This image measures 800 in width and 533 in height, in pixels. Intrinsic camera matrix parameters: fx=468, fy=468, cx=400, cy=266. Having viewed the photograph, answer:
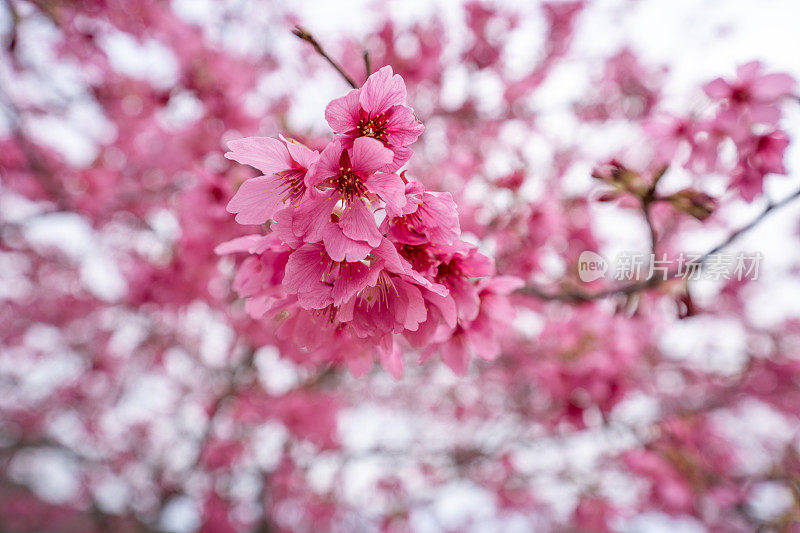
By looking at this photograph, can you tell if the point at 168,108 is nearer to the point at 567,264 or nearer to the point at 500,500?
the point at 567,264

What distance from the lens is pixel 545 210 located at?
2664mm

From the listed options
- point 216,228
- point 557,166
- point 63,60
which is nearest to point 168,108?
point 63,60

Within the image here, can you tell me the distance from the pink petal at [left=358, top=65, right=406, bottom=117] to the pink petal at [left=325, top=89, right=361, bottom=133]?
0.05 ft

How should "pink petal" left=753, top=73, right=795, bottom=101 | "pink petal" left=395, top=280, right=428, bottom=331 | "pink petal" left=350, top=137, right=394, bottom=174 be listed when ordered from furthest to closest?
"pink petal" left=753, top=73, right=795, bottom=101
"pink petal" left=395, top=280, right=428, bottom=331
"pink petal" left=350, top=137, right=394, bottom=174

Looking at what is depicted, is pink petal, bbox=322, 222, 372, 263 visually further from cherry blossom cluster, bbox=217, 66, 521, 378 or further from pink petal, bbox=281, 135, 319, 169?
pink petal, bbox=281, 135, 319, 169

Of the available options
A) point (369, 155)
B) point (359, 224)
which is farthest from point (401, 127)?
point (359, 224)

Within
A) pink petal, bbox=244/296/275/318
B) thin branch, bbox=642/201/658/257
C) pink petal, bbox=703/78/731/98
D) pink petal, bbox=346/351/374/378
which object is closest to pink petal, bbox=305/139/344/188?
pink petal, bbox=244/296/275/318

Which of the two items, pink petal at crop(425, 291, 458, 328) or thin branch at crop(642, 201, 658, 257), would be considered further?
thin branch at crop(642, 201, 658, 257)

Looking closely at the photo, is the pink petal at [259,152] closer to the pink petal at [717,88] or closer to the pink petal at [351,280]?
the pink petal at [351,280]

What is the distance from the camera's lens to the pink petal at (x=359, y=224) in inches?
38.2

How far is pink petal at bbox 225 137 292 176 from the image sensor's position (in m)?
1.04

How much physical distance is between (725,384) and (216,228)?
6.61 meters

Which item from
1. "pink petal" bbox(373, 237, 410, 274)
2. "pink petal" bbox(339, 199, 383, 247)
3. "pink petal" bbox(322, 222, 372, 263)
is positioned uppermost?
"pink petal" bbox(339, 199, 383, 247)

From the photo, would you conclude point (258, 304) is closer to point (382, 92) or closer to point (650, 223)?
point (382, 92)
